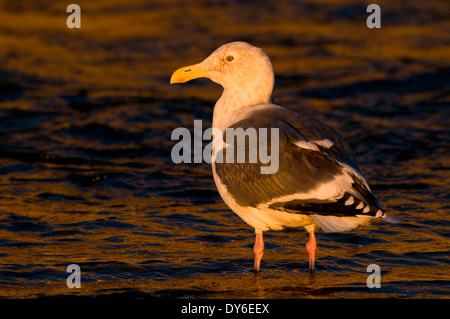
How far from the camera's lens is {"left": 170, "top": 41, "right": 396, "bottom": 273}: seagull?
244 inches

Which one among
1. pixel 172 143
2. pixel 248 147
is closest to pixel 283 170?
pixel 248 147

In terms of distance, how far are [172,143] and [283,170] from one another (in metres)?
5.18

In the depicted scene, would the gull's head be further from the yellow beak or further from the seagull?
the yellow beak

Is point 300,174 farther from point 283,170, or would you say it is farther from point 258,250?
point 258,250

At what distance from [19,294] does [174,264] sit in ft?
4.50

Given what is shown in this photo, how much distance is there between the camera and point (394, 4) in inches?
721

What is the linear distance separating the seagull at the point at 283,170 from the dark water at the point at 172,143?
0.67 meters

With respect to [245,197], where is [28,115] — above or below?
above

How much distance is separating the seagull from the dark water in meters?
0.67

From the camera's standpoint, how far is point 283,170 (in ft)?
21.0

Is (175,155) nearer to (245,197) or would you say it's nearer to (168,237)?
(168,237)
